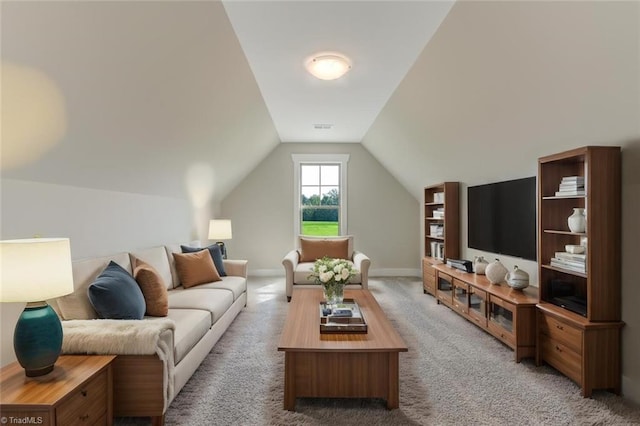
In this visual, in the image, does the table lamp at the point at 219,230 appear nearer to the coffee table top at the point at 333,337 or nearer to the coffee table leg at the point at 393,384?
the coffee table top at the point at 333,337

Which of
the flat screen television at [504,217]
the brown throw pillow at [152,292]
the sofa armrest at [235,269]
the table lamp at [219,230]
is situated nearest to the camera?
the brown throw pillow at [152,292]

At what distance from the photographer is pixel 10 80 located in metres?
1.54

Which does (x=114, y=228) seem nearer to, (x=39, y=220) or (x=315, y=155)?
(x=39, y=220)

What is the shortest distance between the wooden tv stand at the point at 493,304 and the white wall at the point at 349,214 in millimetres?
1877

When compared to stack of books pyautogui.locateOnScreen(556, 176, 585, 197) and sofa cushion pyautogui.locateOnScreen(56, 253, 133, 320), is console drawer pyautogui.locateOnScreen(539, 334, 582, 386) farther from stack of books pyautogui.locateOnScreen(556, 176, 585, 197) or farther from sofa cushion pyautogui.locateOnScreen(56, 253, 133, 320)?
sofa cushion pyautogui.locateOnScreen(56, 253, 133, 320)

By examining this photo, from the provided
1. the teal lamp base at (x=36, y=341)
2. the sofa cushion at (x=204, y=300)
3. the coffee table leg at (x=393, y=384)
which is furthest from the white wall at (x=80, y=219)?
the coffee table leg at (x=393, y=384)

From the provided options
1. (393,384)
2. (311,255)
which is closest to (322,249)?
(311,255)

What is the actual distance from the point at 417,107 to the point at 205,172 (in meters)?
2.88

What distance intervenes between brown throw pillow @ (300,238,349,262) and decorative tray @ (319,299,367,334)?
2556 mm

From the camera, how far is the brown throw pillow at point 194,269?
12.0ft

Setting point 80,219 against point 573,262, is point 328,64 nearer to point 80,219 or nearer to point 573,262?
point 80,219

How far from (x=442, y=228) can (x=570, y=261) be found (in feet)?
8.76

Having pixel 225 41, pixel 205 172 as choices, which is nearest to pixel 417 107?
pixel 225 41

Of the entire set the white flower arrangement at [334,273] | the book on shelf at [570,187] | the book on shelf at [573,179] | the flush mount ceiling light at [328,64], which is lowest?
the white flower arrangement at [334,273]
